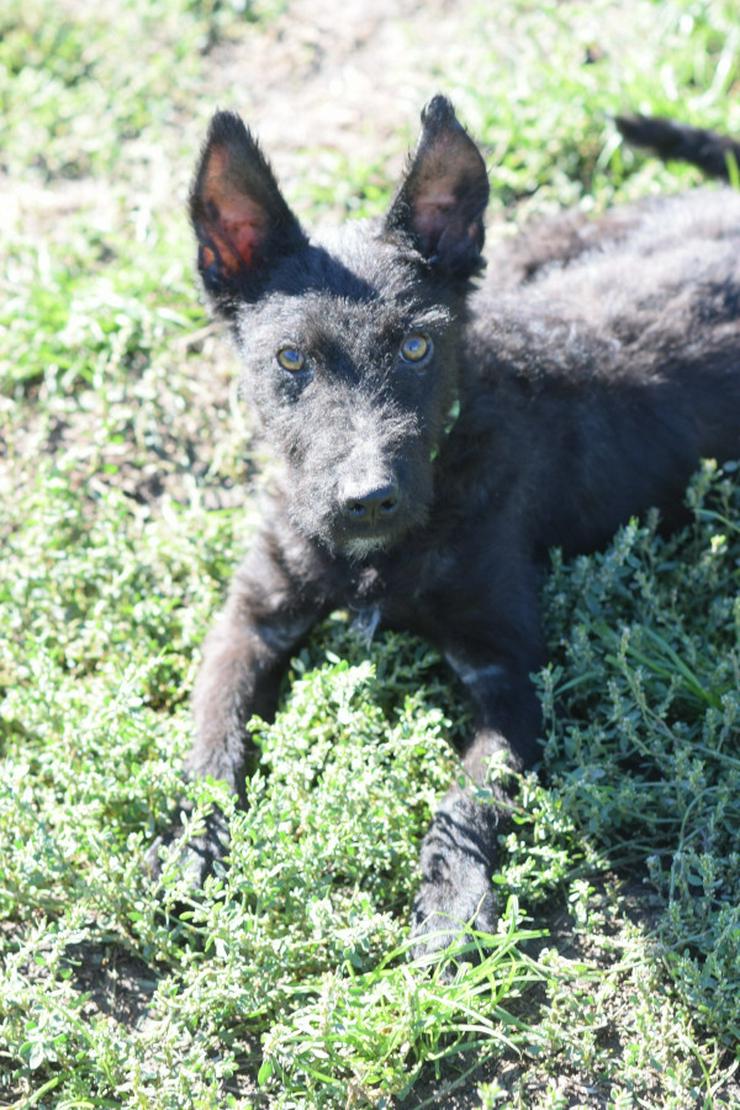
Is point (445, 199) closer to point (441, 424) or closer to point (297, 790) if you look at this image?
point (441, 424)

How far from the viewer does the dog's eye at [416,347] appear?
4.40 metres

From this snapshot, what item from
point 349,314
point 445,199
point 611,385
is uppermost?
point 445,199

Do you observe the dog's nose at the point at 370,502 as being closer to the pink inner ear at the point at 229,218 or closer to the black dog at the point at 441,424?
the black dog at the point at 441,424

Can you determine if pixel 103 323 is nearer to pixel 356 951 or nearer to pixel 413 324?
pixel 413 324

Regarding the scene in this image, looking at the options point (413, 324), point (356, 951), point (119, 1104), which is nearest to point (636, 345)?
point (413, 324)

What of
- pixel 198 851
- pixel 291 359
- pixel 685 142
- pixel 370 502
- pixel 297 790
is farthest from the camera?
pixel 685 142

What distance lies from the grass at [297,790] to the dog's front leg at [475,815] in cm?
8

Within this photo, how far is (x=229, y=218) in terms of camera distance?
4613mm

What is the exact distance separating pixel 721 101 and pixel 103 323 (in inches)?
139

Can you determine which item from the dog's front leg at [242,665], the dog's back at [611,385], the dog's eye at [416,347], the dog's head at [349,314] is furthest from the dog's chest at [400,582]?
the dog's eye at [416,347]

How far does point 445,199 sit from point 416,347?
57 centimetres

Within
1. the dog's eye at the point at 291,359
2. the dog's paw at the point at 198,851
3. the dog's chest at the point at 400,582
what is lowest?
the dog's paw at the point at 198,851

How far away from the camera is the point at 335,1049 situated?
3.67 meters

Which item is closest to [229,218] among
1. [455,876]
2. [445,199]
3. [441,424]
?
[445,199]
